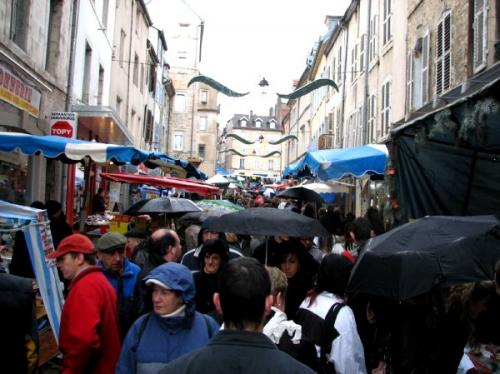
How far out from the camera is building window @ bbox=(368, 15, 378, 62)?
62.8 ft

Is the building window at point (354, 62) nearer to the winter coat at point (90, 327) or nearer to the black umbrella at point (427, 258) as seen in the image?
the black umbrella at point (427, 258)

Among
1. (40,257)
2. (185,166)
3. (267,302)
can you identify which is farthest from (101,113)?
(267,302)

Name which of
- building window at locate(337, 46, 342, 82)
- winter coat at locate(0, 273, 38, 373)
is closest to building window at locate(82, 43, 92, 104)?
building window at locate(337, 46, 342, 82)

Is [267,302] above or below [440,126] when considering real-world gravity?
below

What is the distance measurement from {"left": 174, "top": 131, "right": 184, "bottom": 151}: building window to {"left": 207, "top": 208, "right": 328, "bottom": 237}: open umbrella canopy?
4732cm

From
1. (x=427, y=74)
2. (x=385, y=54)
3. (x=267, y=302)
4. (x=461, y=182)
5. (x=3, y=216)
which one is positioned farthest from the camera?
(x=385, y=54)

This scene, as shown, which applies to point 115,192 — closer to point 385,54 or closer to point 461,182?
point 385,54

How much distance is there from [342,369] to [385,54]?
15.2 metres

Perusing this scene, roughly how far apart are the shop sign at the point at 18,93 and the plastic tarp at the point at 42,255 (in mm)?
5406

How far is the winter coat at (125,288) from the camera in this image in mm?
4270

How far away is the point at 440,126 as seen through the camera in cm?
502

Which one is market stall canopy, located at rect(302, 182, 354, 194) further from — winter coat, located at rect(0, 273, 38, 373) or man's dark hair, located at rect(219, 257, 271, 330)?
man's dark hair, located at rect(219, 257, 271, 330)

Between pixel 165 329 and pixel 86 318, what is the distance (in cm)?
77

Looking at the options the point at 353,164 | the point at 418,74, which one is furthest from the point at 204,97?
the point at 353,164
